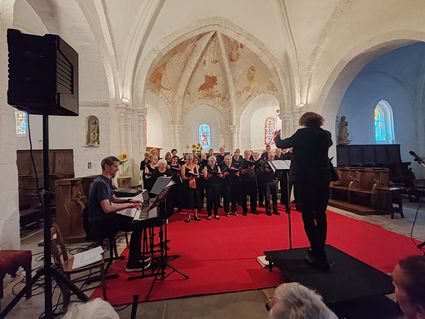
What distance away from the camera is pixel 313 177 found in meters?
3.22

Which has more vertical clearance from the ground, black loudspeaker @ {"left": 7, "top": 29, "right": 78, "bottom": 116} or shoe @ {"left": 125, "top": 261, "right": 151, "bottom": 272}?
black loudspeaker @ {"left": 7, "top": 29, "right": 78, "bottom": 116}

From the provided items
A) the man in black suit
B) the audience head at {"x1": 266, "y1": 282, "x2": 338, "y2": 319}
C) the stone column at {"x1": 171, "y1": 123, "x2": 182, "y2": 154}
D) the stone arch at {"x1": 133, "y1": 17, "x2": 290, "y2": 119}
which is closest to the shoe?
the man in black suit

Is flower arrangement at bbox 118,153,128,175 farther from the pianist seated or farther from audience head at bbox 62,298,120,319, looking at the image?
audience head at bbox 62,298,120,319

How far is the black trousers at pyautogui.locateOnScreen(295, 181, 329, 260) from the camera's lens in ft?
10.6

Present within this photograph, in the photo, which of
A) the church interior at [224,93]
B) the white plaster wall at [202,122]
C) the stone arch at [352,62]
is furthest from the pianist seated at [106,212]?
the white plaster wall at [202,122]

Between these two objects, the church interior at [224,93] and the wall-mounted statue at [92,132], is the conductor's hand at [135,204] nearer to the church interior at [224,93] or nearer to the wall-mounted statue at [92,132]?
the church interior at [224,93]

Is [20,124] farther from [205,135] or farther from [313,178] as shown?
[313,178]

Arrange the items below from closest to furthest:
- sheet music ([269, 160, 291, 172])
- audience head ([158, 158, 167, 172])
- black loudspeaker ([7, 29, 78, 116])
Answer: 1. black loudspeaker ([7, 29, 78, 116])
2. sheet music ([269, 160, 291, 172])
3. audience head ([158, 158, 167, 172])

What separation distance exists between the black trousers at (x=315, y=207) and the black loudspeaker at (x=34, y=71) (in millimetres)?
2830

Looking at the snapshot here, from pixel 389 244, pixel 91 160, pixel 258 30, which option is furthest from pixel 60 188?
pixel 258 30

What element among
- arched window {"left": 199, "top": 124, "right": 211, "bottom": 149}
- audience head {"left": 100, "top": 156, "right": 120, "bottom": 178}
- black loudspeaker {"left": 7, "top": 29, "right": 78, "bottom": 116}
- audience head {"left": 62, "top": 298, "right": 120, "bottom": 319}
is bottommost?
audience head {"left": 62, "top": 298, "right": 120, "bottom": 319}

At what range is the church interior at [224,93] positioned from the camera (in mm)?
3652

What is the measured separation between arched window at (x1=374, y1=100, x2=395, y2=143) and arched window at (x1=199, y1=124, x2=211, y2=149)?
9835mm

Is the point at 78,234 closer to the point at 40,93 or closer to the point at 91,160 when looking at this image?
the point at 91,160
